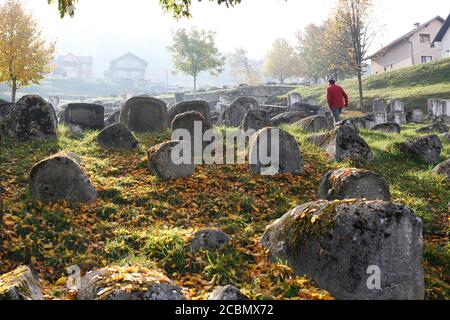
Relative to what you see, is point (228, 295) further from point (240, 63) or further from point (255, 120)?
point (240, 63)

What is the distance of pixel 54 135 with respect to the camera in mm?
12242

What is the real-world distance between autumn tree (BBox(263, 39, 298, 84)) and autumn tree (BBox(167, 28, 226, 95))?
48.0 ft

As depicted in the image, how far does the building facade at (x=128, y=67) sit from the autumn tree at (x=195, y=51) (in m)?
55.3

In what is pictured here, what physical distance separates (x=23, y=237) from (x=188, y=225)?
2547 millimetres

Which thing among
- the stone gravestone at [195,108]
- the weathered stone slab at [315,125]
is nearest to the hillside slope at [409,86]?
the weathered stone slab at [315,125]

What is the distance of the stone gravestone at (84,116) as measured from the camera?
15078 mm

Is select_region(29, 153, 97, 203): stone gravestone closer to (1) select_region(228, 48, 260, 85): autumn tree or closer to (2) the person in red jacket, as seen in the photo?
(2) the person in red jacket

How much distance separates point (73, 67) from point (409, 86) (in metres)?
98.6

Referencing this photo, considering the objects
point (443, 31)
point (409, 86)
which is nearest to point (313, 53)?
point (443, 31)

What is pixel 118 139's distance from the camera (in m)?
11.6

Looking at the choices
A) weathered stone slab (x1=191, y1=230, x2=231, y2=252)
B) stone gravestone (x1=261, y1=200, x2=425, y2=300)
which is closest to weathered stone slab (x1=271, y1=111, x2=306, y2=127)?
weathered stone slab (x1=191, y1=230, x2=231, y2=252)

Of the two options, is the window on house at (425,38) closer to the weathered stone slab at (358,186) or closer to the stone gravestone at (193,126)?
the stone gravestone at (193,126)

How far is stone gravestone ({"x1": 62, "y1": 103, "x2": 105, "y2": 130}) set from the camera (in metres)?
15.1
